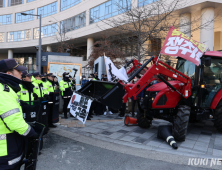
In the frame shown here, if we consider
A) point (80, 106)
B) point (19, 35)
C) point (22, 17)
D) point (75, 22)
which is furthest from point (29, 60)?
point (80, 106)

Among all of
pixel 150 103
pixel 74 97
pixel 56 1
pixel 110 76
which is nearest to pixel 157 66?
pixel 150 103

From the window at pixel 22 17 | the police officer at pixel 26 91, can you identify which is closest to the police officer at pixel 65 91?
the police officer at pixel 26 91

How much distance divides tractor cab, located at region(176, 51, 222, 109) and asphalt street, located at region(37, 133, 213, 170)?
2613 mm

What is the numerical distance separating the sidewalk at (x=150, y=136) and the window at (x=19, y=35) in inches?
1427

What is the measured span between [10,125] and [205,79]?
561cm

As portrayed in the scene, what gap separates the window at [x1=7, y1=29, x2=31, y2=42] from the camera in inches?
1479

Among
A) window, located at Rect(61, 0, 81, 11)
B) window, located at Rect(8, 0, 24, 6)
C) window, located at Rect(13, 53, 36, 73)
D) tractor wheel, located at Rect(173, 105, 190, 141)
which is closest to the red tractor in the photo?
tractor wheel, located at Rect(173, 105, 190, 141)

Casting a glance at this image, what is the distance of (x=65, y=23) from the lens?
3011 cm

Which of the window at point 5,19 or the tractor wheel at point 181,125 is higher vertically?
the window at point 5,19

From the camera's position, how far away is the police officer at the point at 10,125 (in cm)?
179

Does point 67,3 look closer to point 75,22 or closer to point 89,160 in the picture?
point 75,22

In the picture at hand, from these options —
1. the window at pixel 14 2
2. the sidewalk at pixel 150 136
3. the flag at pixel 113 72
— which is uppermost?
the window at pixel 14 2

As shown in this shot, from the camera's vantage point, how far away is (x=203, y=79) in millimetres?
5555

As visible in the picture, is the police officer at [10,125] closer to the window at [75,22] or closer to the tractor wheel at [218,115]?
the tractor wheel at [218,115]
